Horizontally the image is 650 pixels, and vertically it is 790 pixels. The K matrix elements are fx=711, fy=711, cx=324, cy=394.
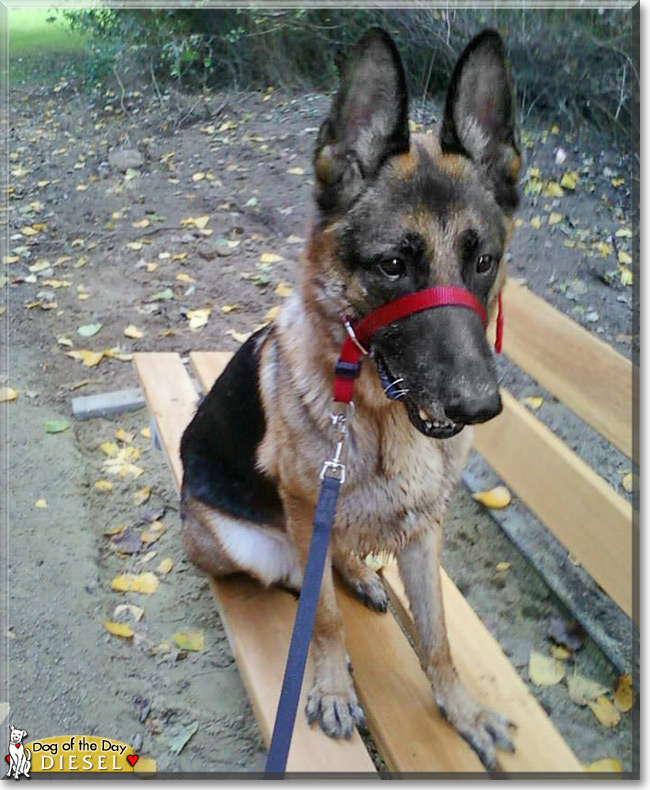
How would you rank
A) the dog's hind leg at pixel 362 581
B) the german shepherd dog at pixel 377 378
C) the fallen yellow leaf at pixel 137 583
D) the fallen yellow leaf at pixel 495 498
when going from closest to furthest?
the german shepherd dog at pixel 377 378, the dog's hind leg at pixel 362 581, the fallen yellow leaf at pixel 137 583, the fallen yellow leaf at pixel 495 498

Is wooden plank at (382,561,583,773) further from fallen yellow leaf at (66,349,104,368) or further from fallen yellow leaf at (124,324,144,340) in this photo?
fallen yellow leaf at (124,324,144,340)

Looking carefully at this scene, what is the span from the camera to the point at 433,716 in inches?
81.5

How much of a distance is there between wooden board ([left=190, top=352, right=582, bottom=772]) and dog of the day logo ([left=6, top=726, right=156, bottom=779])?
78 centimetres

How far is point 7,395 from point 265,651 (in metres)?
2.48

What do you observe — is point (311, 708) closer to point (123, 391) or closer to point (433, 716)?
point (433, 716)

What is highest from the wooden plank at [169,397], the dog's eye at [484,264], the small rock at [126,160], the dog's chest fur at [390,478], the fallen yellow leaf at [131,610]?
the dog's eye at [484,264]

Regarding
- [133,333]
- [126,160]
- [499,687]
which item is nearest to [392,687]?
[499,687]

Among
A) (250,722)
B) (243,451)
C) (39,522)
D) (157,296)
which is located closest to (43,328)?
(157,296)

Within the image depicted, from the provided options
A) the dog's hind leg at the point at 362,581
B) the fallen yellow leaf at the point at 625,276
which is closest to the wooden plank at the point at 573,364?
the dog's hind leg at the point at 362,581

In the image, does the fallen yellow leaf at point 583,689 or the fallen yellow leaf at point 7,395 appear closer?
the fallen yellow leaf at point 583,689

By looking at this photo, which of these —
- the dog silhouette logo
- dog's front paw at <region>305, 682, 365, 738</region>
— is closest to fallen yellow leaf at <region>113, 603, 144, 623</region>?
the dog silhouette logo

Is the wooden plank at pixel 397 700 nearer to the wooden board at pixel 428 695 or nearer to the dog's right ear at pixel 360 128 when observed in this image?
the wooden board at pixel 428 695

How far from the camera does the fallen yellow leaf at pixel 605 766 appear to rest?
223cm

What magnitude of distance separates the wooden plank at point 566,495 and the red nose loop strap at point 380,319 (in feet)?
3.45
